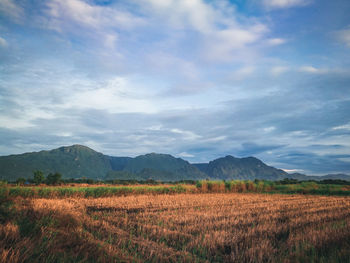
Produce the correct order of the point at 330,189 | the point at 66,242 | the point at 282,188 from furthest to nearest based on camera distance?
the point at 282,188
the point at 330,189
the point at 66,242

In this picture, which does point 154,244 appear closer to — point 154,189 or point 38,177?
point 154,189

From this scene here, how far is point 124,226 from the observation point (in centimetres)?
870

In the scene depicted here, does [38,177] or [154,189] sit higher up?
[38,177]

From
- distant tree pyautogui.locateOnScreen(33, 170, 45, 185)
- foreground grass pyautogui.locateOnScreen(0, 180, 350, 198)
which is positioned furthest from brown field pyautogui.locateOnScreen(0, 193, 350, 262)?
distant tree pyautogui.locateOnScreen(33, 170, 45, 185)

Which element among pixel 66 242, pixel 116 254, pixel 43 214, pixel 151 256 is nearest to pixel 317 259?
pixel 151 256

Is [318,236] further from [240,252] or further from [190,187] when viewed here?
[190,187]

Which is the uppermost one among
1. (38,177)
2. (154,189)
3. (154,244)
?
(154,244)

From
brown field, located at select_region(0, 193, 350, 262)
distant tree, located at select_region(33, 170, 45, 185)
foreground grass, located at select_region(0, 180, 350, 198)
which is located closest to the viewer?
brown field, located at select_region(0, 193, 350, 262)

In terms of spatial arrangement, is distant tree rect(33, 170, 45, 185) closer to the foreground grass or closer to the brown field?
the foreground grass

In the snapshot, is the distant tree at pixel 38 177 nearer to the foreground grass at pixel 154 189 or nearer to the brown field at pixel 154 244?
the foreground grass at pixel 154 189

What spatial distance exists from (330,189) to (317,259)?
38.4 metres

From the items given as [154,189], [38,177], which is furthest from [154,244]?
[38,177]

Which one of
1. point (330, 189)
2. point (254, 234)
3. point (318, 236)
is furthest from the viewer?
point (330, 189)

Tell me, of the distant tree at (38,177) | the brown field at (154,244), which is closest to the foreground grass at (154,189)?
the brown field at (154,244)
